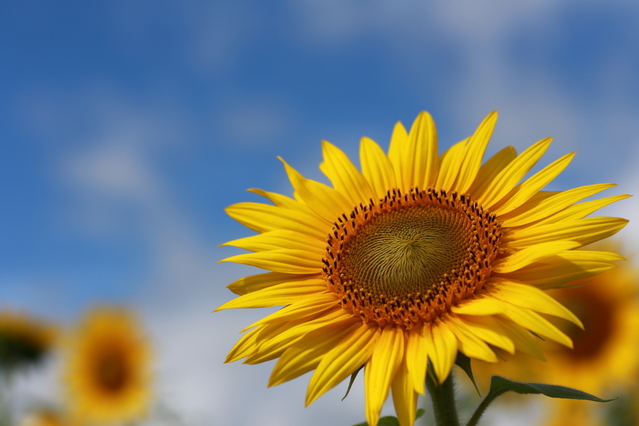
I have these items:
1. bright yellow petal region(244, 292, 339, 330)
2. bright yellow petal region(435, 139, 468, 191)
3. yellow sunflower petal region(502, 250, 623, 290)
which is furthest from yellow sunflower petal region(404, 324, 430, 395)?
bright yellow petal region(435, 139, 468, 191)

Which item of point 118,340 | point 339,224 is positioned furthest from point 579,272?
point 118,340

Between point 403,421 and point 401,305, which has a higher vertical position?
point 401,305

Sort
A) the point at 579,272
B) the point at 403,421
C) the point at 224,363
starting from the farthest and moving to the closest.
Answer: the point at 224,363, the point at 579,272, the point at 403,421

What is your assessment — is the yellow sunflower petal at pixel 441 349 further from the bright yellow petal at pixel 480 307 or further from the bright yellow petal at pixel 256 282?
the bright yellow petal at pixel 256 282

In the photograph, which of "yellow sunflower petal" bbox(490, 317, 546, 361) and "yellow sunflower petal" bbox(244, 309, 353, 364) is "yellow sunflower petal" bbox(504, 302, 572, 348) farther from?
"yellow sunflower petal" bbox(244, 309, 353, 364)

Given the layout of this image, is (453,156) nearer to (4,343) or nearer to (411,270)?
(411,270)

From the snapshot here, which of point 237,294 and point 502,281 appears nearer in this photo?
point 502,281

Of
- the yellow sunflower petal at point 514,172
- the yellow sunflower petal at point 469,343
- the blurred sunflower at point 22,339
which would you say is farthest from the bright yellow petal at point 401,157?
the blurred sunflower at point 22,339

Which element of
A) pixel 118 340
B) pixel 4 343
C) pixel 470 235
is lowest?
pixel 470 235
